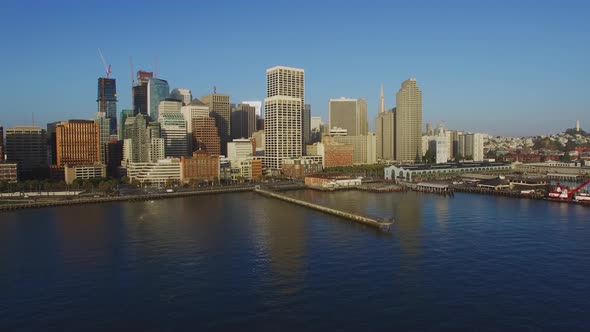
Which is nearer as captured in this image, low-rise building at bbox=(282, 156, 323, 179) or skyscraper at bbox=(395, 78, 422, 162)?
low-rise building at bbox=(282, 156, 323, 179)

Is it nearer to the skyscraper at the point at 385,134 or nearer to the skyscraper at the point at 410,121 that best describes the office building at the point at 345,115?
the skyscraper at the point at 385,134

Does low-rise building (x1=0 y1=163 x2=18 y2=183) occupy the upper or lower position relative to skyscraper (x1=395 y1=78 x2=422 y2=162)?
lower

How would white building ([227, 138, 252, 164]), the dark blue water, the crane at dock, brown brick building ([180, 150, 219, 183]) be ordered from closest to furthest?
the dark blue water < the crane at dock < brown brick building ([180, 150, 219, 183]) < white building ([227, 138, 252, 164])

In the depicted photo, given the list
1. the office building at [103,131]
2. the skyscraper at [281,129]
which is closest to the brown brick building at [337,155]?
the skyscraper at [281,129]

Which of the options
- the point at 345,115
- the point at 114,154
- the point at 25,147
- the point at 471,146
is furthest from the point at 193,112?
the point at 471,146

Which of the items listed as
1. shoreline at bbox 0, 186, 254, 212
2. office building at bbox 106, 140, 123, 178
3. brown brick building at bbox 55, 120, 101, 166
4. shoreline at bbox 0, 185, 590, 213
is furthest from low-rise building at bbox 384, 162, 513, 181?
office building at bbox 106, 140, 123, 178

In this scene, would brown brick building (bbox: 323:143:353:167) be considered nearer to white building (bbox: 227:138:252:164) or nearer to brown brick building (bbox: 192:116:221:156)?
white building (bbox: 227:138:252:164)

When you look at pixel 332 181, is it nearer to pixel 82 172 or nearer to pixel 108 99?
pixel 82 172

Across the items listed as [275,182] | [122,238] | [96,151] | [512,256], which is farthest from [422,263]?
[96,151]
